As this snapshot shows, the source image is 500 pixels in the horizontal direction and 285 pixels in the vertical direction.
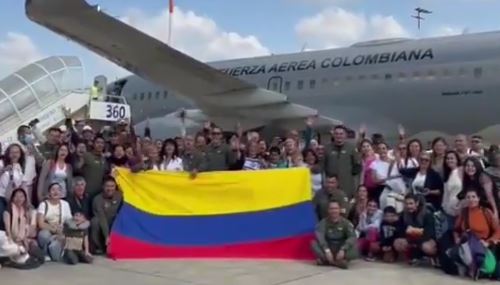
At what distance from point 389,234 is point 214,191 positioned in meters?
2.34

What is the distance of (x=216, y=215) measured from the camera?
9.65 m

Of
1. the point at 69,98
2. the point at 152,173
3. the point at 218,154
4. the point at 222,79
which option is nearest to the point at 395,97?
the point at 222,79

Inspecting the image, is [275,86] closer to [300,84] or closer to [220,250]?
[300,84]

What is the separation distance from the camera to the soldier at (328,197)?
9.56 meters

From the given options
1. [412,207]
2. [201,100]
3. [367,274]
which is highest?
[201,100]

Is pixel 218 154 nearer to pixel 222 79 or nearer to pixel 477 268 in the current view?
pixel 477 268

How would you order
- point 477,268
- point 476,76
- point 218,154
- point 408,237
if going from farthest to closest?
point 476,76
point 218,154
point 408,237
point 477,268

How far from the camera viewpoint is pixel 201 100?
20469 millimetres

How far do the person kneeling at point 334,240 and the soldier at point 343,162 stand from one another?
3.36ft

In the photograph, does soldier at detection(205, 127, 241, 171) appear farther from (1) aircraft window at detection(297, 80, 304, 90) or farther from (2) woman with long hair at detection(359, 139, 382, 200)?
(1) aircraft window at detection(297, 80, 304, 90)

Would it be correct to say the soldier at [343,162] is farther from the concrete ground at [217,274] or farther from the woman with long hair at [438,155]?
the concrete ground at [217,274]

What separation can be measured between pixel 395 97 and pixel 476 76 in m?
2.27

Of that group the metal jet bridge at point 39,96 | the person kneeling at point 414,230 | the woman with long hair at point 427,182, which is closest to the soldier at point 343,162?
the woman with long hair at point 427,182

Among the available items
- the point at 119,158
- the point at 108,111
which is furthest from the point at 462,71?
the point at 108,111
